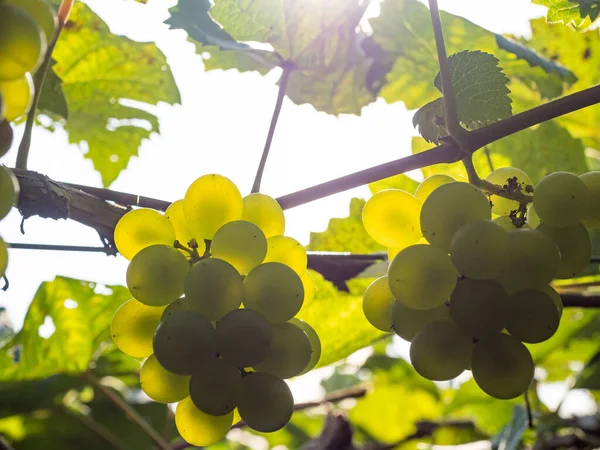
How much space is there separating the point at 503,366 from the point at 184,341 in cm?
30

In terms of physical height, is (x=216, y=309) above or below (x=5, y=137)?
below

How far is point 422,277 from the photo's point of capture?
0.55 metres

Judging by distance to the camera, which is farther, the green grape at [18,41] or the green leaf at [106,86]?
the green leaf at [106,86]

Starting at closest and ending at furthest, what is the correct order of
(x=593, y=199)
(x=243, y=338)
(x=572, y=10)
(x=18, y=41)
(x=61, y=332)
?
(x=18, y=41)
(x=243, y=338)
(x=593, y=199)
(x=572, y=10)
(x=61, y=332)

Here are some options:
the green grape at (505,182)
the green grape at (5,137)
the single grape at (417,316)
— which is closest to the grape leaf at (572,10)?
the green grape at (505,182)

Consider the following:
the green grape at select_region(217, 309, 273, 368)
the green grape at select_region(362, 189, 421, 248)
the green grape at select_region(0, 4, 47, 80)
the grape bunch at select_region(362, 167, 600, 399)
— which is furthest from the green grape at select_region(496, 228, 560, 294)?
the green grape at select_region(0, 4, 47, 80)

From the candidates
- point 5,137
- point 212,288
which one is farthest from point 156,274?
point 5,137

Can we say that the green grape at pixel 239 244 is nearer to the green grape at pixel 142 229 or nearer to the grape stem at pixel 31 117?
the green grape at pixel 142 229

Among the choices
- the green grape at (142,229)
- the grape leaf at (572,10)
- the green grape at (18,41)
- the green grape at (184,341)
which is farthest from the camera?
the grape leaf at (572,10)

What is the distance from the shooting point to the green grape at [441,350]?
560 millimetres

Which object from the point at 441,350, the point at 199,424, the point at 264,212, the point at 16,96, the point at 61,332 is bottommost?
the point at 61,332

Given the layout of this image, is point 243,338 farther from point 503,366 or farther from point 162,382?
point 503,366

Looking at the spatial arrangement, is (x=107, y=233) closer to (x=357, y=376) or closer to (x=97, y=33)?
(x=97, y=33)

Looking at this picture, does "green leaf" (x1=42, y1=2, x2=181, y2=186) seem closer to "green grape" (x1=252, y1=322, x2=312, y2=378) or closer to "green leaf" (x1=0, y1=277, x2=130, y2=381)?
"green leaf" (x1=0, y1=277, x2=130, y2=381)
